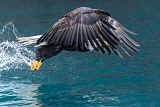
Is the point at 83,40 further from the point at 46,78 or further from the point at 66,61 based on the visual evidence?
the point at 66,61

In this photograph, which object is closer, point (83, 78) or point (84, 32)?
point (84, 32)

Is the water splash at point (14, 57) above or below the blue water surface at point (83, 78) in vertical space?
above

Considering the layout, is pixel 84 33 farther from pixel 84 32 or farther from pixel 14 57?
pixel 14 57

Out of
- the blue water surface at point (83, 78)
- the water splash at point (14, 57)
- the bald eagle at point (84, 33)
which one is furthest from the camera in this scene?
the water splash at point (14, 57)

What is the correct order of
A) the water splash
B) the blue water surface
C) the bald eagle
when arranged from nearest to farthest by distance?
the bald eagle, the blue water surface, the water splash

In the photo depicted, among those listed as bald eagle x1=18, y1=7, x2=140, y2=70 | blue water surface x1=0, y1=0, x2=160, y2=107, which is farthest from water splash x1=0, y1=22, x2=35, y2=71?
bald eagle x1=18, y1=7, x2=140, y2=70

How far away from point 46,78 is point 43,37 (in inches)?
70.8

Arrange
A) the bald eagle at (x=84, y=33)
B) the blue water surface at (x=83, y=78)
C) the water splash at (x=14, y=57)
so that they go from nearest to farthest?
1. the bald eagle at (x=84, y=33)
2. the blue water surface at (x=83, y=78)
3. the water splash at (x=14, y=57)

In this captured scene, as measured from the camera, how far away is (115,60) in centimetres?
1027

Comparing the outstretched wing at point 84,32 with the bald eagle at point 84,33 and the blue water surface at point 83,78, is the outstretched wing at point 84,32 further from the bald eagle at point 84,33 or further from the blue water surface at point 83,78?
the blue water surface at point 83,78

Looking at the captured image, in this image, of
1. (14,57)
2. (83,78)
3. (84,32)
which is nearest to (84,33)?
(84,32)

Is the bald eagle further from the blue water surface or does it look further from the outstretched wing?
the blue water surface

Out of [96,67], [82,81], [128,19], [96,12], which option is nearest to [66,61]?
[96,67]

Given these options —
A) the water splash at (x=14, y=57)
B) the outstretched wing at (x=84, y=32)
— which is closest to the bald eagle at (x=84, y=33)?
the outstretched wing at (x=84, y=32)
